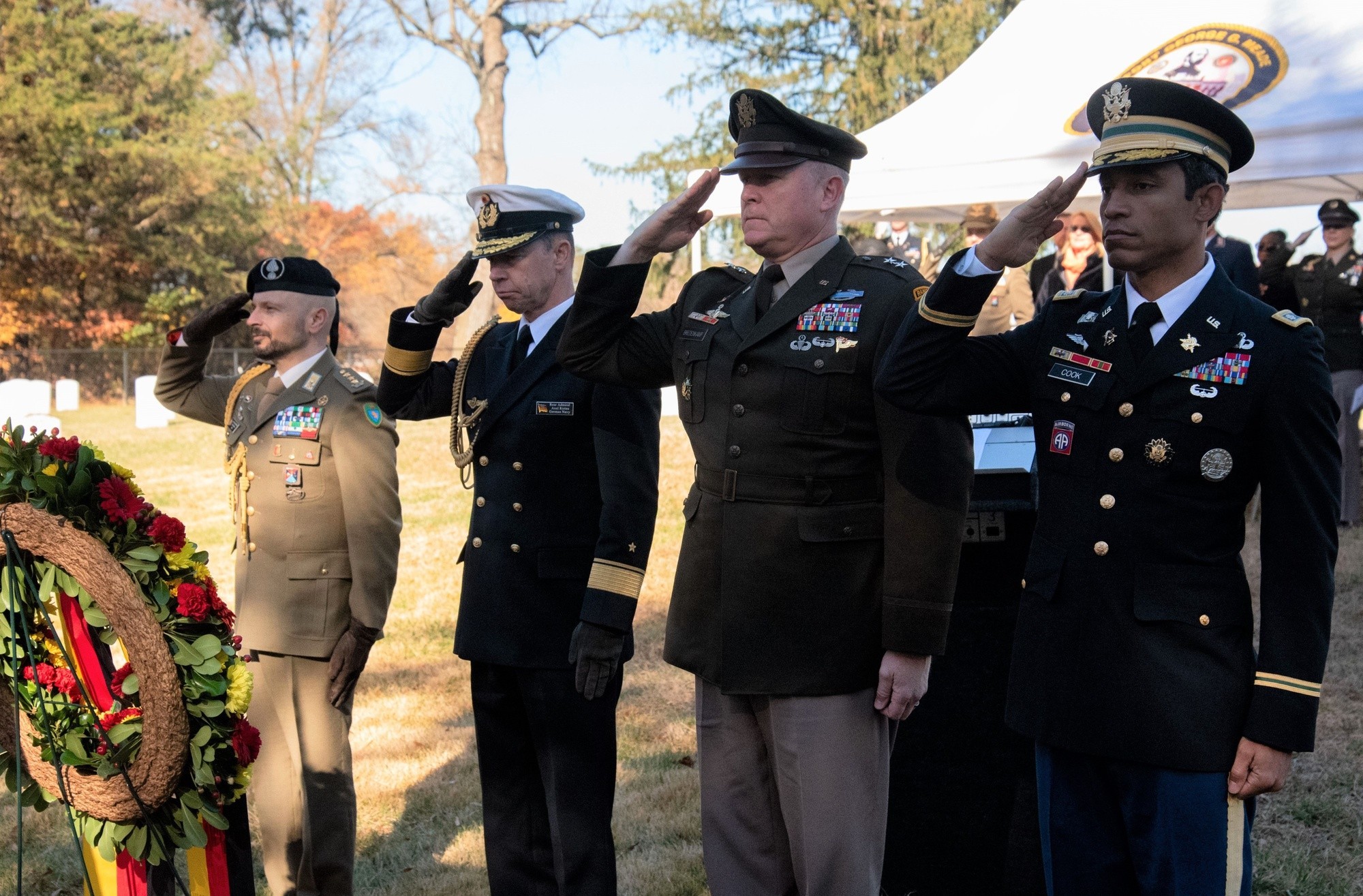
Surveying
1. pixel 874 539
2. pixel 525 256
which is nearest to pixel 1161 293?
pixel 874 539

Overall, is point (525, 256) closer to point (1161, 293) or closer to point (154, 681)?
point (154, 681)

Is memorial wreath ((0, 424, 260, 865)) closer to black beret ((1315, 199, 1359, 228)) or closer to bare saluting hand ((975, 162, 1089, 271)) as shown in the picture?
bare saluting hand ((975, 162, 1089, 271))

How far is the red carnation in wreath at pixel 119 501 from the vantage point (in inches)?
118

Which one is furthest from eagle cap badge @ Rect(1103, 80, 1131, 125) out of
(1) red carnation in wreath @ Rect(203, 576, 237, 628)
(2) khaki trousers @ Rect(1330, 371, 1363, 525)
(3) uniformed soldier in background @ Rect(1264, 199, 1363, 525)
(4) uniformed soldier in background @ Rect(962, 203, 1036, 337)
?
(2) khaki trousers @ Rect(1330, 371, 1363, 525)

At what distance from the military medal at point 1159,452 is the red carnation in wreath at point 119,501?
2.29m

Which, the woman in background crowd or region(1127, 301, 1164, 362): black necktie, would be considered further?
the woman in background crowd

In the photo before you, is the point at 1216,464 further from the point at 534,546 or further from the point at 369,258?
the point at 369,258

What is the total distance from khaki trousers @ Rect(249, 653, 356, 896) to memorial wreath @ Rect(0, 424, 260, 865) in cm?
87

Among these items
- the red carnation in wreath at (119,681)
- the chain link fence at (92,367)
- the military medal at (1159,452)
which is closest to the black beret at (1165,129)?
the military medal at (1159,452)

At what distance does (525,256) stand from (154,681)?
1.52m

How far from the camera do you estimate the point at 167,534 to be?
9.98 ft

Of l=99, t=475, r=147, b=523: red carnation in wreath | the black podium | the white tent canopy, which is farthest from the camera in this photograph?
the white tent canopy

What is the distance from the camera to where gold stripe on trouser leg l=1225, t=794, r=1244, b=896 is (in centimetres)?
228

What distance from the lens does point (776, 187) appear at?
9.19 feet
